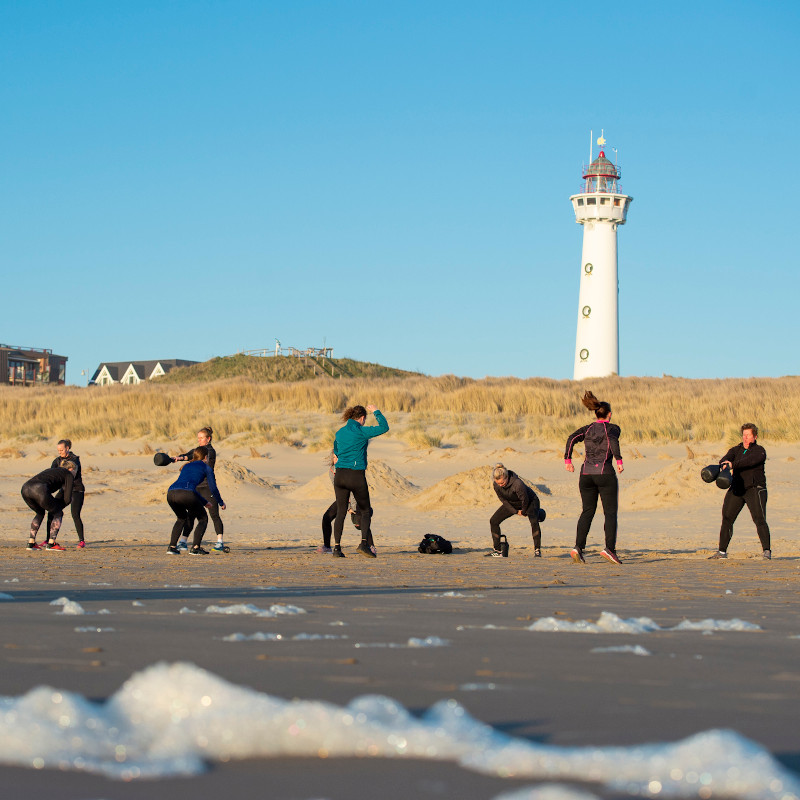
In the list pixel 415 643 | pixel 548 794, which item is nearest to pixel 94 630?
pixel 415 643

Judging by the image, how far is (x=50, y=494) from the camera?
14.0 metres

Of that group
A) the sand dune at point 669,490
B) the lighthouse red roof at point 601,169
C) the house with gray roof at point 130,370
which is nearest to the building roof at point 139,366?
the house with gray roof at point 130,370

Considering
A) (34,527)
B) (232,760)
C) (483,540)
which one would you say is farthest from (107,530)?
(232,760)

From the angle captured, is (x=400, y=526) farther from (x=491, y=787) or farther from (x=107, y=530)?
(x=491, y=787)

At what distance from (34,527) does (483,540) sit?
679 centimetres

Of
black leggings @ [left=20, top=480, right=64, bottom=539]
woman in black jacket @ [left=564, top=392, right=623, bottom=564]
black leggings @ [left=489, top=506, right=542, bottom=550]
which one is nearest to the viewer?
woman in black jacket @ [left=564, top=392, right=623, bottom=564]

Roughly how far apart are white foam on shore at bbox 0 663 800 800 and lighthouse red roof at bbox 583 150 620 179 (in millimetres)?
55645

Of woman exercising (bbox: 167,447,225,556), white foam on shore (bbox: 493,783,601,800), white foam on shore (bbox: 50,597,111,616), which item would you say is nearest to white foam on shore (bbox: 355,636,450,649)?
white foam on shore (bbox: 50,597,111,616)

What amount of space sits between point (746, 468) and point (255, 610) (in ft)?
29.9

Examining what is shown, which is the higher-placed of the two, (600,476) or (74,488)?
(600,476)

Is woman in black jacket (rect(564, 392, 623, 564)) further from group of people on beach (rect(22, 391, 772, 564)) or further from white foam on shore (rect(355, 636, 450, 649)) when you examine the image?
white foam on shore (rect(355, 636, 450, 649))

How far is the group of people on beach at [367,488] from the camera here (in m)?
12.4

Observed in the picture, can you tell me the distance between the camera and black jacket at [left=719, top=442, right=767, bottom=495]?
43.0ft

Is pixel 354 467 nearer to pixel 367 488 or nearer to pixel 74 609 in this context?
pixel 367 488
